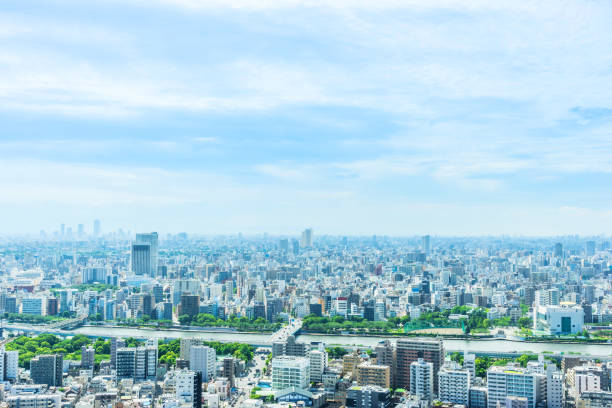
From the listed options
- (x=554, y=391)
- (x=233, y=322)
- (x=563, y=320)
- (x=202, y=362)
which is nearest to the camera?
(x=554, y=391)

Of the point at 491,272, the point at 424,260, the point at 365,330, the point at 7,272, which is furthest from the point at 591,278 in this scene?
the point at 7,272

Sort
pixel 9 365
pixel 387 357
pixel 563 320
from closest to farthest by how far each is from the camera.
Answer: pixel 9 365, pixel 387 357, pixel 563 320

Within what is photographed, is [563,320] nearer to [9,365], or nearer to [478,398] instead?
[478,398]

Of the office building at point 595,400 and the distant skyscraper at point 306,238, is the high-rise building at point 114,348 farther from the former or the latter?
the distant skyscraper at point 306,238

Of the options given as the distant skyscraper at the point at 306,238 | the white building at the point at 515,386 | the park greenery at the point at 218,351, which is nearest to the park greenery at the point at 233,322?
the park greenery at the point at 218,351

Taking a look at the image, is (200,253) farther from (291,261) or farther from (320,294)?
(320,294)

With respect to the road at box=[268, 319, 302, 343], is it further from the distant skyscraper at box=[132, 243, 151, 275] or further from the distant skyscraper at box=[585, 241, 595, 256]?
the distant skyscraper at box=[585, 241, 595, 256]

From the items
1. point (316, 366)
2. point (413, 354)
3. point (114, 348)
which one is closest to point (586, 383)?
point (413, 354)

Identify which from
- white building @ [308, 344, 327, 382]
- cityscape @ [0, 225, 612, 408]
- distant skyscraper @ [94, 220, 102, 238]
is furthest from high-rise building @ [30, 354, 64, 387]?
distant skyscraper @ [94, 220, 102, 238]
